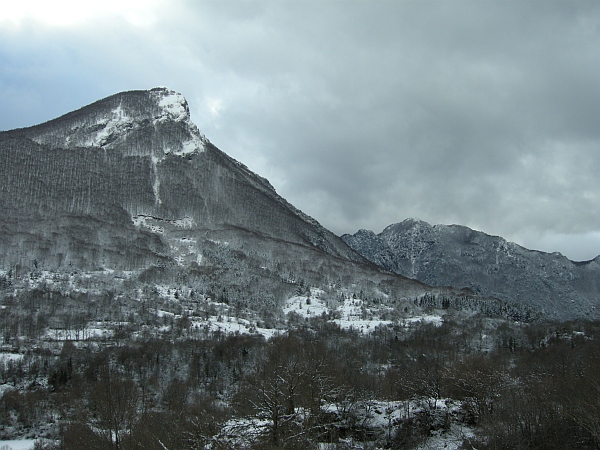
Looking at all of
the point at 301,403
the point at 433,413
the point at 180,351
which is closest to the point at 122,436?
the point at 301,403

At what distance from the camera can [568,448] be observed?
2345 inches

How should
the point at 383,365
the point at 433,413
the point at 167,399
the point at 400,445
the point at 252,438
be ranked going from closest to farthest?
the point at 252,438 < the point at 400,445 < the point at 433,413 < the point at 167,399 < the point at 383,365

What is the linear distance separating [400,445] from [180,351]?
141 m

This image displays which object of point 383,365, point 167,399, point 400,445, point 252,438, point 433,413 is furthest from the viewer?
point 383,365

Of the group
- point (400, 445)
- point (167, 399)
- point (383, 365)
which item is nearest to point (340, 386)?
point (400, 445)

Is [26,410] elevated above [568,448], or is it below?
below

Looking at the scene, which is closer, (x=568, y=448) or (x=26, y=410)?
(x=568, y=448)

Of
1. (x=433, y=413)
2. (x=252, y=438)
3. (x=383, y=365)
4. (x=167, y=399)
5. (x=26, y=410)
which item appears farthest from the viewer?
(x=383, y=365)

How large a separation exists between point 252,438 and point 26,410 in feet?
339

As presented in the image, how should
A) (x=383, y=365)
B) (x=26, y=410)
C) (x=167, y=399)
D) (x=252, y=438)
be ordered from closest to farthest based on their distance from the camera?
(x=252, y=438), (x=26, y=410), (x=167, y=399), (x=383, y=365)

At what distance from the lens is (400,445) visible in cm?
6944

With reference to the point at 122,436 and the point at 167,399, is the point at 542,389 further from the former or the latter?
the point at 167,399

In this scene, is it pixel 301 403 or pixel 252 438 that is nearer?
pixel 252 438

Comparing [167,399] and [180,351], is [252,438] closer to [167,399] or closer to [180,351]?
[167,399]
